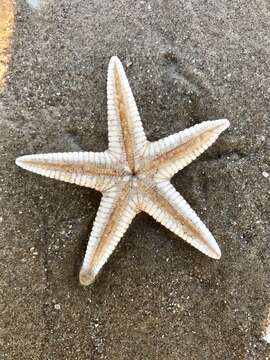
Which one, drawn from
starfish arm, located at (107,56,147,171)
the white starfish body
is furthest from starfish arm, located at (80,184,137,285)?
starfish arm, located at (107,56,147,171)

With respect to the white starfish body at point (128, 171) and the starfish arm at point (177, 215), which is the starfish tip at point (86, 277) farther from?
the starfish arm at point (177, 215)

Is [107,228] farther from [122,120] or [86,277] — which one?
[122,120]

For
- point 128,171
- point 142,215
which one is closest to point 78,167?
point 128,171

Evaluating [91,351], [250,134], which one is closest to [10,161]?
[91,351]

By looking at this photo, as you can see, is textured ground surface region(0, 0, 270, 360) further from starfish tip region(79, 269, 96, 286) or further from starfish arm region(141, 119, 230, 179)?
starfish arm region(141, 119, 230, 179)

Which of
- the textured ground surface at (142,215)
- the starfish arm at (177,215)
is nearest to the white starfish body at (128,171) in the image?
the starfish arm at (177,215)
